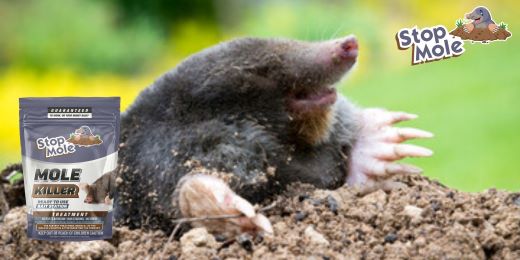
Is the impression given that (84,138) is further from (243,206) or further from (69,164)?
(243,206)

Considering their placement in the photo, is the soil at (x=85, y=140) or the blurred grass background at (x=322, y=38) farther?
the blurred grass background at (x=322, y=38)

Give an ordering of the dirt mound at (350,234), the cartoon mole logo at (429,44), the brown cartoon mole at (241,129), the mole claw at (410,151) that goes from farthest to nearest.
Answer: the cartoon mole logo at (429,44)
the mole claw at (410,151)
the brown cartoon mole at (241,129)
the dirt mound at (350,234)

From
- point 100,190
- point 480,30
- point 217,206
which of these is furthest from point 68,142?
point 480,30

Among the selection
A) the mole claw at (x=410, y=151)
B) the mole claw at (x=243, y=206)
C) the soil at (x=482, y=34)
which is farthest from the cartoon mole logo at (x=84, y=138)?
the soil at (x=482, y=34)

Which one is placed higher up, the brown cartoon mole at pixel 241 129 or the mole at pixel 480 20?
the mole at pixel 480 20

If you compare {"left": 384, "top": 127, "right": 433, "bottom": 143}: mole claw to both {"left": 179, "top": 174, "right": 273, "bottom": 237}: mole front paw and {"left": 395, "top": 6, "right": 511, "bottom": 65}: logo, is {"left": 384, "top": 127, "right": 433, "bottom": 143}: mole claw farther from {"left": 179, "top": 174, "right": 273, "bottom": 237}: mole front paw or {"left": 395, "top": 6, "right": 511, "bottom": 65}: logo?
{"left": 179, "top": 174, "right": 273, "bottom": 237}: mole front paw

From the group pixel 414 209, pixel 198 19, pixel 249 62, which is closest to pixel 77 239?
pixel 249 62

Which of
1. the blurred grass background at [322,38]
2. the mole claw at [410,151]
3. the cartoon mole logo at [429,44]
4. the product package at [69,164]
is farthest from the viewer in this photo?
the blurred grass background at [322,38]

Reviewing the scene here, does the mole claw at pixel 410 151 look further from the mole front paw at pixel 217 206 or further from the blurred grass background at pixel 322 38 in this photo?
the mole front paw at pixel 217 206

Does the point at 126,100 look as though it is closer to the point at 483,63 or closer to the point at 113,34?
the point at 113,34
